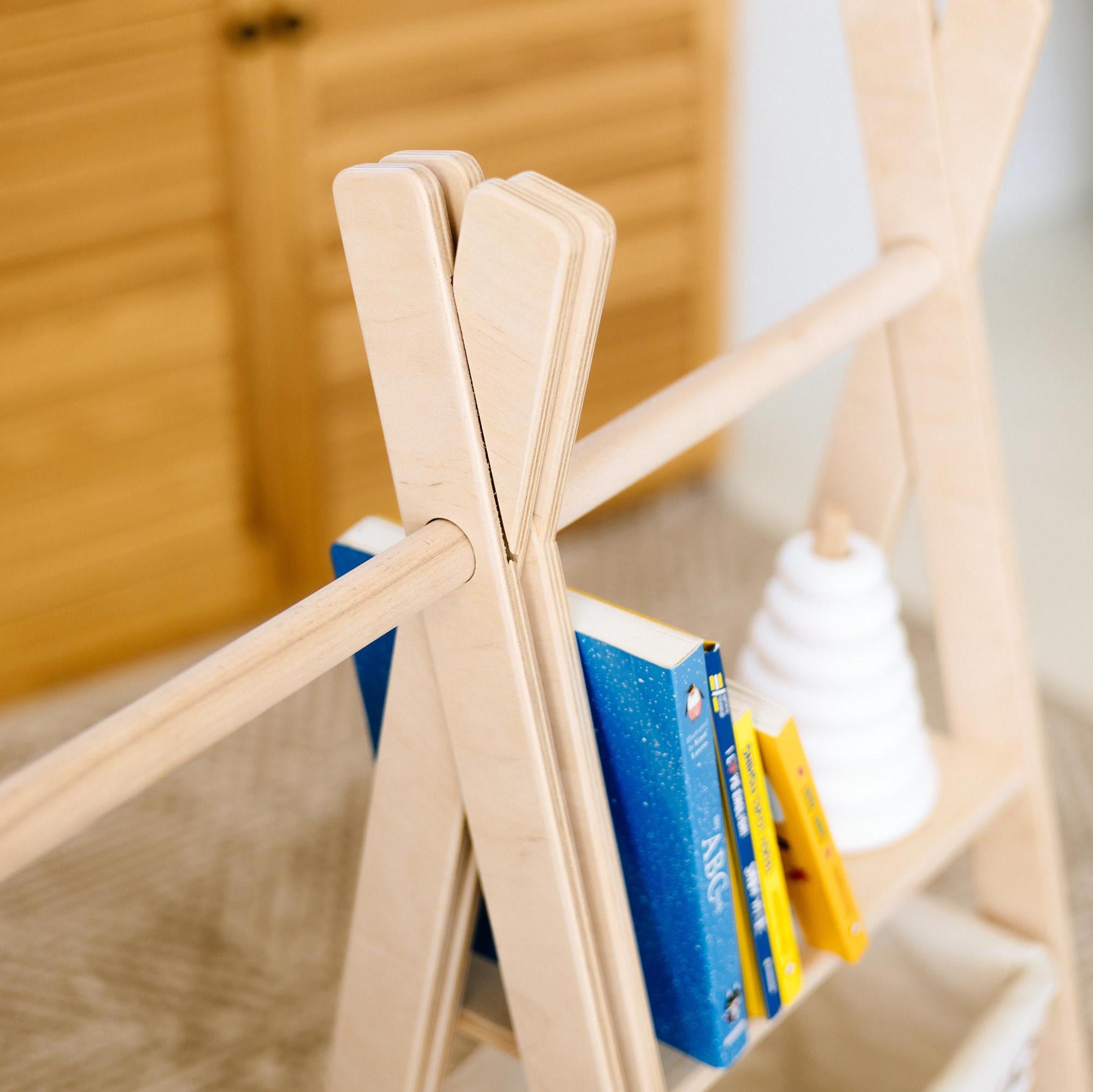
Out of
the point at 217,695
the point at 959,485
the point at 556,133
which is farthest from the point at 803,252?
the point at 217,695

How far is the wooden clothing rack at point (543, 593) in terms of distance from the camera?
1.66ft

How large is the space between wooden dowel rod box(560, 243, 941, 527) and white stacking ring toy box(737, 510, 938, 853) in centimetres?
14

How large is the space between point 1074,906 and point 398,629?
4.08ft

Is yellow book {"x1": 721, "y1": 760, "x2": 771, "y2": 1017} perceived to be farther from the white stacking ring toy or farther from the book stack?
the white stacking ring toy

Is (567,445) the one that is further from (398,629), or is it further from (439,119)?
(439,119)

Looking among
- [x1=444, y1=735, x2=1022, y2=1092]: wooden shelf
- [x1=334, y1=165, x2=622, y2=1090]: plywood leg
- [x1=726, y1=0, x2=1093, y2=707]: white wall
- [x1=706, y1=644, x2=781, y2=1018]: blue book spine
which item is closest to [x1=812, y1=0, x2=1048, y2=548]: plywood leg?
[x1=444, y1=735, x2=1022, y2=1092]: wooden shelf

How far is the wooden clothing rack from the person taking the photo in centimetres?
51

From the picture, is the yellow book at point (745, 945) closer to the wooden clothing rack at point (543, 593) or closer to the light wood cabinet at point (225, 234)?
the wooden clothing rack at point (543, 593)

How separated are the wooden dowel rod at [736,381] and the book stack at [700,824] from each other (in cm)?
7

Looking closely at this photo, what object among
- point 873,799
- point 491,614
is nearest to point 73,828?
point 491,614

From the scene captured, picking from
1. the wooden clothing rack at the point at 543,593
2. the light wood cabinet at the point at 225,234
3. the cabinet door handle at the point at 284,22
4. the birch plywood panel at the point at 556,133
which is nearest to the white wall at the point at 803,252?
the birch plywood panel at the point at 556,133

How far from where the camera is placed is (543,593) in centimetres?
58

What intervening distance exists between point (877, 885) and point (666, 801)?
0.88ft

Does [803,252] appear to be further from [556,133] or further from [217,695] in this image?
[217,695]
